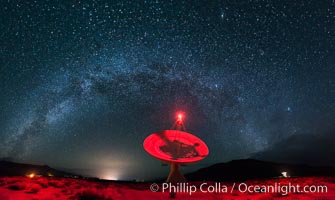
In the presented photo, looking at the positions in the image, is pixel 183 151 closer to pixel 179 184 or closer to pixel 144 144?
pixel 179 184

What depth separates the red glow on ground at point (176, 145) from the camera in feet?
69.2

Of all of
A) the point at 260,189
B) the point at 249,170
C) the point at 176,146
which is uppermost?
the point at 249,170

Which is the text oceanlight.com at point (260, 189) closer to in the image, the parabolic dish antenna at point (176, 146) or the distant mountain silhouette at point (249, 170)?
the parabolic dish antenna at point (176, 146)

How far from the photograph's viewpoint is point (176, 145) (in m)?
22.8

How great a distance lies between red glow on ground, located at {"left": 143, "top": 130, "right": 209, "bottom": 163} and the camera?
21095 mm

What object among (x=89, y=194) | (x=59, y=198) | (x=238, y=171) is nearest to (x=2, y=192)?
(x=59, y=198)

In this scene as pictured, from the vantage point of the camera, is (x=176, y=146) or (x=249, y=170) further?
(x=249, y=170)

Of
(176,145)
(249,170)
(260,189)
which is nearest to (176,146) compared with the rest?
(176,145)

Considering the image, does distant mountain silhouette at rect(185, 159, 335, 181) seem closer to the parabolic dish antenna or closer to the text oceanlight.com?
the text oceanlight.com

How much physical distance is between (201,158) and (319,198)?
379 inches

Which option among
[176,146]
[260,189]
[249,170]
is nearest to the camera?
[260,189]

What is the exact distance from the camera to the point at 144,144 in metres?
20.3

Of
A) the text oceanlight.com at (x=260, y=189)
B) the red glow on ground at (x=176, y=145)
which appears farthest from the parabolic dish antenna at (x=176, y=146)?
the text oceanlight.com at (x=260, y=189)

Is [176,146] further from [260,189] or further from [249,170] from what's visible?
[249,170]
